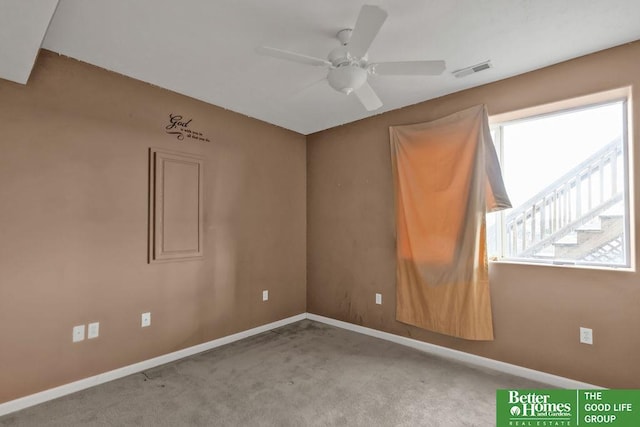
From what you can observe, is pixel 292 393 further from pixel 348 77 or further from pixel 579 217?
pixel 579 217

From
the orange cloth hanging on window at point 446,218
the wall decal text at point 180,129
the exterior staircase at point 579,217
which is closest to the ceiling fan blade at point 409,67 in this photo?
the orange cloth hanging on window at point 446,218

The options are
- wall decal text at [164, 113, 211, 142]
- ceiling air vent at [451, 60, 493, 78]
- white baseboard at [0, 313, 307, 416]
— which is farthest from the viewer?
wall decal text at [164, 113, 211, 142]

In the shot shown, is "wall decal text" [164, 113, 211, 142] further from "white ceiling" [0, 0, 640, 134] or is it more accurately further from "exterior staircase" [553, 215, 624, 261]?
"exterior staircase" [553, 215, 624, 261]

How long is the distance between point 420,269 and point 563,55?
82.9 inches

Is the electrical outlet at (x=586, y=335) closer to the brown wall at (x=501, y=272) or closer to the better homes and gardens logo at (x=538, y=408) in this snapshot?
the brown wall at (x=501, y=272)

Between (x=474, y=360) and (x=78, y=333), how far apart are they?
3.33 m

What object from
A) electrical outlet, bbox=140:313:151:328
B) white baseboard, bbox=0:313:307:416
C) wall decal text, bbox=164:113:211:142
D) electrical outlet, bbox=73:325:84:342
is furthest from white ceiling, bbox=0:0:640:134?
white baseboard, bbox=0:313:307:416

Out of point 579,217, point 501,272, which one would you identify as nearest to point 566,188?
point 579,217

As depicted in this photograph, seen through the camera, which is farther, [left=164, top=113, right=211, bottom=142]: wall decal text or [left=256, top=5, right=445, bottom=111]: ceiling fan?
[left=164, top=113, right=211, bottom=142]: wall decal text

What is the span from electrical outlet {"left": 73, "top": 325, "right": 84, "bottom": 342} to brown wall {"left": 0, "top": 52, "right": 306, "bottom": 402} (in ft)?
0.13

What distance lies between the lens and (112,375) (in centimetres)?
255

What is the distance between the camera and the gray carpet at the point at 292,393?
205cm

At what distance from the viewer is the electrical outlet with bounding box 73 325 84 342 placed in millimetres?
2393

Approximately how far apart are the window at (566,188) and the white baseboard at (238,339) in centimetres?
92
